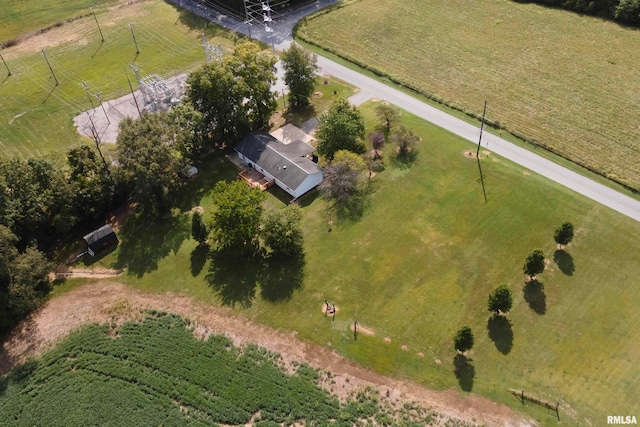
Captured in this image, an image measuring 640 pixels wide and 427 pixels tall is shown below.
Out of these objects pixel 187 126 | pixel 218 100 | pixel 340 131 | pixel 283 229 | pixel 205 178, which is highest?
pixel 218 100

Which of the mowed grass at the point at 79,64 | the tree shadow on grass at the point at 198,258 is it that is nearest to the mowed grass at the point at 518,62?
the mowed grass at the point at 79,64

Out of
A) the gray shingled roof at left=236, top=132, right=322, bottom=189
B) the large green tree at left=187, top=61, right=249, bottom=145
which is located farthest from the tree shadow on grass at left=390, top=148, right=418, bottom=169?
the large green tree at left=187, top=61, right=249, bottom=145

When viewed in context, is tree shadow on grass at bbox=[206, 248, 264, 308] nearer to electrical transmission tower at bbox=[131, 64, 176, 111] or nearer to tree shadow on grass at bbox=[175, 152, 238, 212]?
tree shadow on grass at bbox=[175, 152, 238, 212]

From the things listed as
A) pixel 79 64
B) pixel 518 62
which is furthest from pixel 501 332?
pixel 79 64

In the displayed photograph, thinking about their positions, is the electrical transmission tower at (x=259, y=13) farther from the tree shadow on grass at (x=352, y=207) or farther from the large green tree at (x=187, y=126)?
the tree shadow on grass at (x=352, y=207)

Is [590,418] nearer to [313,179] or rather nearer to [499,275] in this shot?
[499,275]

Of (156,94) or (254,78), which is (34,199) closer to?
(156,94)
